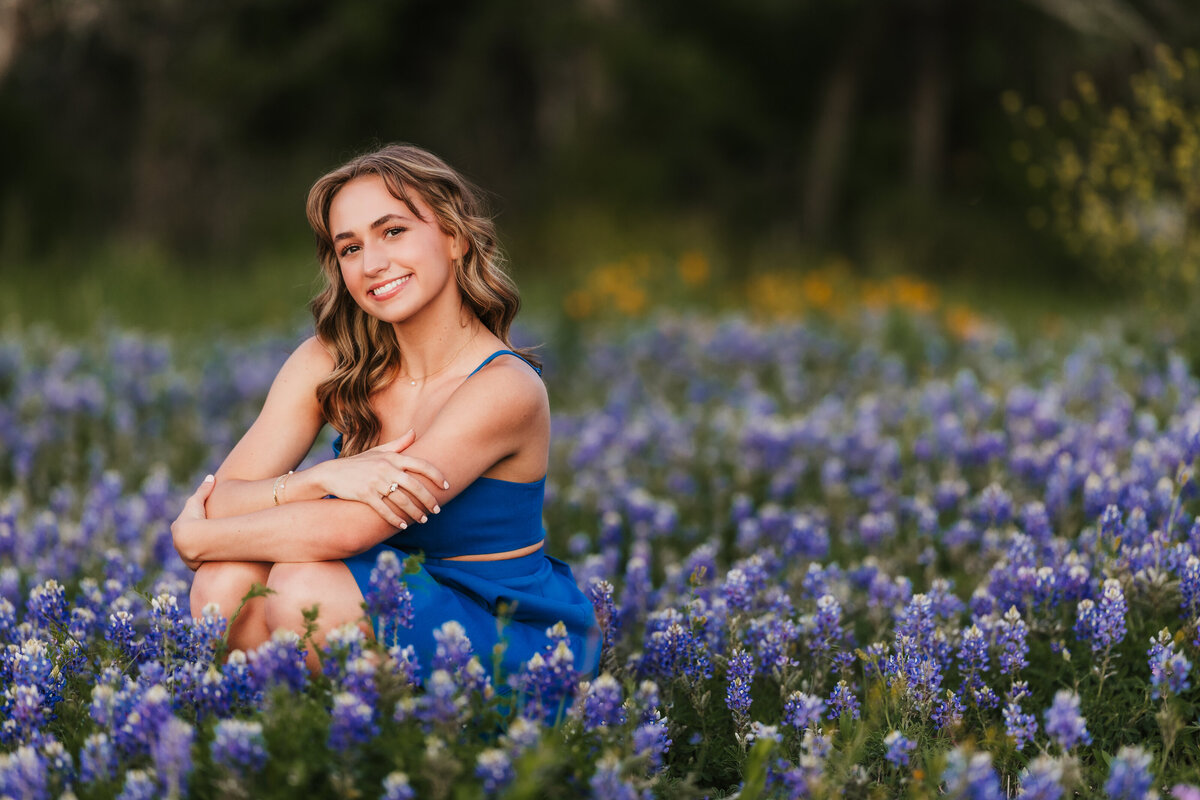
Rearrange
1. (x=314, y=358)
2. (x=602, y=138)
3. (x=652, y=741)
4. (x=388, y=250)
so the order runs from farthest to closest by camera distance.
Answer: (x=602, y=138)
(x=314, y=358)
(x=388, y=250)
(x=652, y=741)

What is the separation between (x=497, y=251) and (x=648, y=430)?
2687 mm

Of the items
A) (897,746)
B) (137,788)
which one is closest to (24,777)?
(137,788)

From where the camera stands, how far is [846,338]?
8.43 metres

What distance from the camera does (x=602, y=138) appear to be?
1352 centimetres

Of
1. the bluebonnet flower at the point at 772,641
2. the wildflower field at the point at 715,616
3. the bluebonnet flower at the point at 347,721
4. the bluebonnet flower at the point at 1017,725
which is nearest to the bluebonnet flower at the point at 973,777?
the wildflower field at the point at 715,616

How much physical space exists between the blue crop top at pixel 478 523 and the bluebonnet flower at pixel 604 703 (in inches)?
25.1

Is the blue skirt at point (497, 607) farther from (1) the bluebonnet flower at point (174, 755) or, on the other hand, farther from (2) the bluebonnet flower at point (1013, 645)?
(2) the bluebonnet flower at point (1013, 645)

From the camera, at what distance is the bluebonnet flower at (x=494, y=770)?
197cm

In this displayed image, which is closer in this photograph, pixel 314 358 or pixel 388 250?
pixel 388 250

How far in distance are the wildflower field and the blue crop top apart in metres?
0.26

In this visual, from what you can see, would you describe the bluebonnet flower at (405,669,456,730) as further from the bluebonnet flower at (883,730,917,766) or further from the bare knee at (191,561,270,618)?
the bluebonnet flower at (883,730,917,766)

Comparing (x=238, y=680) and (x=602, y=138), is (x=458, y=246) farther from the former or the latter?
(x=602, y=138)

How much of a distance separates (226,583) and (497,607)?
62 centimetres

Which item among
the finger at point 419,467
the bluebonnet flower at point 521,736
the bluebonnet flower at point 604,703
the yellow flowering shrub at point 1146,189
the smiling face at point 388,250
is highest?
the yellow flowering shrub at point 1146,189
